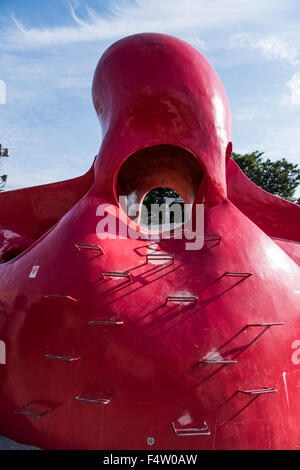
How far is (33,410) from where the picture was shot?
365 cm

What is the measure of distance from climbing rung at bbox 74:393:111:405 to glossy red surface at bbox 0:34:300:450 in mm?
41

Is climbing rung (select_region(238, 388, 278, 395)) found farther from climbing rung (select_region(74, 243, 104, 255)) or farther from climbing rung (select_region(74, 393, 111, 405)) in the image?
climbing rung (select_region(74, 243, 104, 255))

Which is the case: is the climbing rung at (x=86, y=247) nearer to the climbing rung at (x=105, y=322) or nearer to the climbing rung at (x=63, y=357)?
the climbing rung at (x=105, y=322)

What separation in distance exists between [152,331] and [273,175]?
26.5 m

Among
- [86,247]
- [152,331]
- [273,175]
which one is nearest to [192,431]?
[152,331]

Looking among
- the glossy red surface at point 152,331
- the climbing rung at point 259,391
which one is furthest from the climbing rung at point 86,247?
the climbing rung at point 259,391

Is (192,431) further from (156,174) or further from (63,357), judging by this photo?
(156,174)

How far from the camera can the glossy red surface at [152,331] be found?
3420 mm

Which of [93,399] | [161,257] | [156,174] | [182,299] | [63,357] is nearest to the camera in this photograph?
[93,399]

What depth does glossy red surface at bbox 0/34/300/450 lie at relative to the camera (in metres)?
3.42

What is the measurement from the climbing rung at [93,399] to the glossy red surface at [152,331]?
0.13ft

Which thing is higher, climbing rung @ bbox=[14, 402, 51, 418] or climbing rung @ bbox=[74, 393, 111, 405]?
climbing rung @ bbox=[74, 393, 111, 405]

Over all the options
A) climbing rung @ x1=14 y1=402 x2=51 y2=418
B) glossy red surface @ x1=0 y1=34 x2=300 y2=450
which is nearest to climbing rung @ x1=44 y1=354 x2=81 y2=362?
glossy red surface @ x1=0 y1=34 x2=300 y2=450

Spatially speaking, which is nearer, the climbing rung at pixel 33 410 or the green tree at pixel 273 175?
the climbing rung at pixel 33 410
